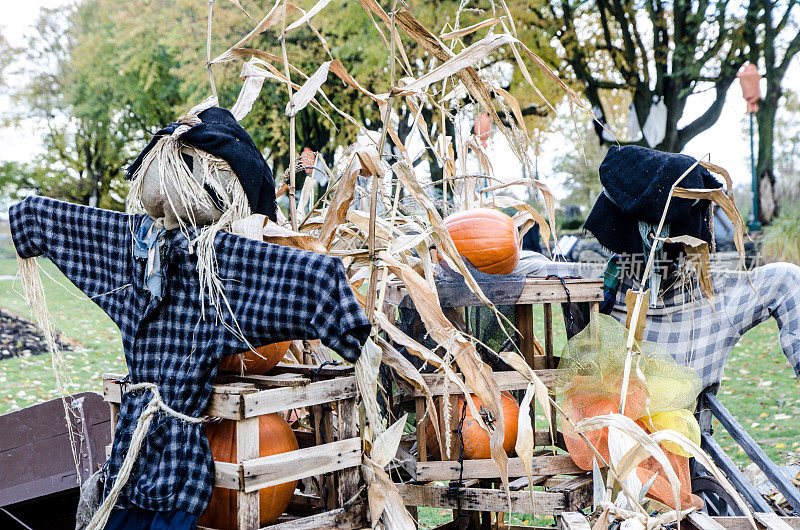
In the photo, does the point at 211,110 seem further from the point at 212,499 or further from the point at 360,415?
the point at 212,499

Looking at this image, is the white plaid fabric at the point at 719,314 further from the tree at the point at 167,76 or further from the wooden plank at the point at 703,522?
the tree at the point at 167,76

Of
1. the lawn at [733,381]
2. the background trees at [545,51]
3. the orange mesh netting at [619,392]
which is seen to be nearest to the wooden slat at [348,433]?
the orange mesh netting at [619,392]

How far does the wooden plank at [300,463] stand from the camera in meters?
1.82

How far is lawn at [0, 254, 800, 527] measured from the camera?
4.92m

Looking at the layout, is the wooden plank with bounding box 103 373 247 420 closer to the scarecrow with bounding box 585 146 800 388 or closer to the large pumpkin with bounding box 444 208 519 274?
the large pumpkin with bounding box 444 208 519 274

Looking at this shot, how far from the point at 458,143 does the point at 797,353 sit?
1570 mm

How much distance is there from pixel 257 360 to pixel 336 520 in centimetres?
58

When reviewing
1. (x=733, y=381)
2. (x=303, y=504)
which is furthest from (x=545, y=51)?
(x=303, y=504)

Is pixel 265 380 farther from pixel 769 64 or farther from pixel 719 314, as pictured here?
pixel 769 64

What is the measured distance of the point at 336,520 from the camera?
78.3 inches

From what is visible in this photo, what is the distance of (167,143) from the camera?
80.0 inches

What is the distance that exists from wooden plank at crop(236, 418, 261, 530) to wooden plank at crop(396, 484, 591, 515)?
65 centimetres

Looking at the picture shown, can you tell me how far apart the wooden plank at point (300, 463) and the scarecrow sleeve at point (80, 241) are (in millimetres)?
734

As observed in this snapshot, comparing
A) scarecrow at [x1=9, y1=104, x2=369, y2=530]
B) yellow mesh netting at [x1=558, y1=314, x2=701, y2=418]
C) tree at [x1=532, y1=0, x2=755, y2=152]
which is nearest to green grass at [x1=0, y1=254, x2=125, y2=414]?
scarecrow at [x1=9, y1=104, x2=369, y2=530]
